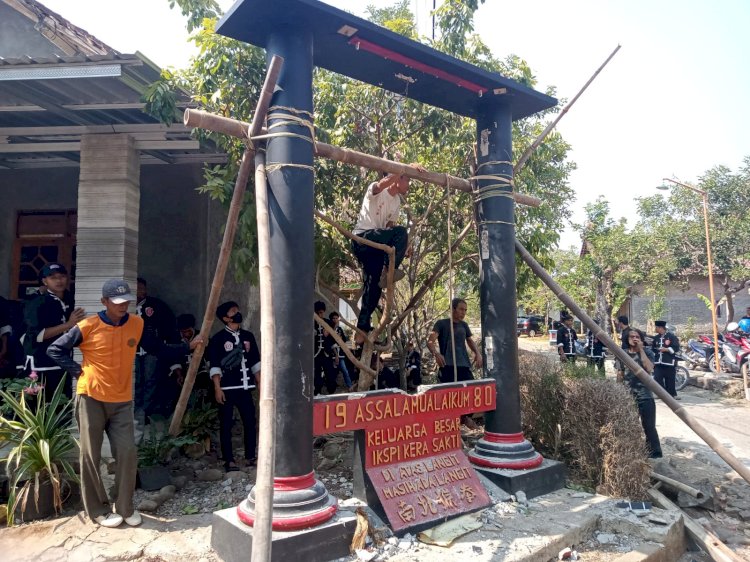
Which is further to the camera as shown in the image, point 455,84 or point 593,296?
point 593,296

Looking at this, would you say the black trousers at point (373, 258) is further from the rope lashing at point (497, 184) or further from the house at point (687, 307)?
the house at point (687, 307)

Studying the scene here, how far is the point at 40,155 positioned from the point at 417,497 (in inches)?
233

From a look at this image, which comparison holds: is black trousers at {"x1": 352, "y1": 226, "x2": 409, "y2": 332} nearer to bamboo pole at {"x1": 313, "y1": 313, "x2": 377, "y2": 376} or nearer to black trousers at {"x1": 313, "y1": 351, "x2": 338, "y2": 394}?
bamboo pole at {"x1": 313, "y1": 313, "x2": 377, "y2": 376}

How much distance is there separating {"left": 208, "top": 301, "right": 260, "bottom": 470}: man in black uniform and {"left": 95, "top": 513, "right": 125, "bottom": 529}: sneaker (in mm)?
1303

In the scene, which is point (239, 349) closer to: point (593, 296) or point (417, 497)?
point (417, 497)

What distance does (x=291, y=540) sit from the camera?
9.51 ft

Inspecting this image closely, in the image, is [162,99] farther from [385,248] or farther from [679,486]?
[679,486]

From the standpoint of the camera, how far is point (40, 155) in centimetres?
641

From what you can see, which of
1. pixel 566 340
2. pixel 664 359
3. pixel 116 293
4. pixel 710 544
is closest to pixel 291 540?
pixel 116 293

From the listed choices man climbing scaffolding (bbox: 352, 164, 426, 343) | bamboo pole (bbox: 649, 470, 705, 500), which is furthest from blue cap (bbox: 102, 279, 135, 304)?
bamboo pole (bbox: 649, 470, 705, 500)

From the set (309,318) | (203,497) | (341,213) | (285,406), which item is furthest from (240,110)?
(203,497)

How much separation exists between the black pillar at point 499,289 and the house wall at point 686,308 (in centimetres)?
1946

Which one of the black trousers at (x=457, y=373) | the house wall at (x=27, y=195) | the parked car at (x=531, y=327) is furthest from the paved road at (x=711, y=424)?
the parked car at (x=531, y=327)

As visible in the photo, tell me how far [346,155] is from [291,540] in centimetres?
249
